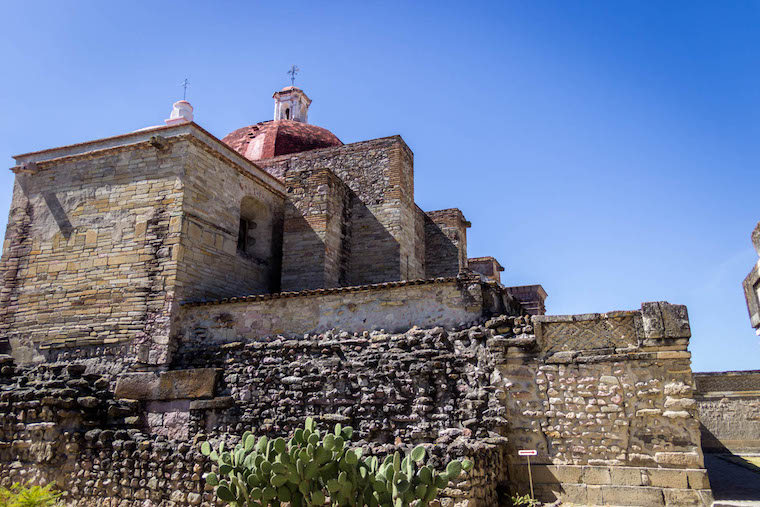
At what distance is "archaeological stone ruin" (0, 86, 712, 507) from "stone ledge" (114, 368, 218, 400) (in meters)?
0.03

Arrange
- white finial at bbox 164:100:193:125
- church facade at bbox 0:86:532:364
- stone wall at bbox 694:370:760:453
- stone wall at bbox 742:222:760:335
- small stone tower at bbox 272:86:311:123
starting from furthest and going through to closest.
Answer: small stone tower at bbox 272:86:311:123 → white finial at bbox 164:100:193:125 → stone wall at bbox 694:370:760:453 → church facade at bbox 0:86:532:364 → stone wall at bbox 742:222:760:335

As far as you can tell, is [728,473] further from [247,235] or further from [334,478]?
[247,235]

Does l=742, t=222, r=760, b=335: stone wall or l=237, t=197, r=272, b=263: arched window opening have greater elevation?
l=237, t=197, r=272, b=263: arched window opening

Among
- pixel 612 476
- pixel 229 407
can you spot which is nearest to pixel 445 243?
pixel 229 407

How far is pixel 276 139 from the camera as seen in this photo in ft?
53.9

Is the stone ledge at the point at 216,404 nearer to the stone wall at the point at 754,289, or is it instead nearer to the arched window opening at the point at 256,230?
the arched window opening at the point at 256,230

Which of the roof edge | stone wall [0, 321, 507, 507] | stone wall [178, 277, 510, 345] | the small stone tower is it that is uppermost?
the small stone tower

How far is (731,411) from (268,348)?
12.3m

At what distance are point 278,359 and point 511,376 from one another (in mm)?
3820

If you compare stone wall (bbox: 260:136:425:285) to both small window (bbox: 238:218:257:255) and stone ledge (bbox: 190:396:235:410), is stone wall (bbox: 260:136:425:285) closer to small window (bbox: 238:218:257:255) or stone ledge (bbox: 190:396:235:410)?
small window (bbox: 238:218:257:255)

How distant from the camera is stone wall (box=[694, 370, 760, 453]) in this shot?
565 inches

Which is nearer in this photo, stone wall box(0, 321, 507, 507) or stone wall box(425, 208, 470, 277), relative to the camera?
stone wall box(0, 321, 507, 507)

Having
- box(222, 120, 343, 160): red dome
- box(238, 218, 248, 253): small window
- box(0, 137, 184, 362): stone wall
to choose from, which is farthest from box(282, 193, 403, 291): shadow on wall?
box(222, 120, 343, 160): red dome

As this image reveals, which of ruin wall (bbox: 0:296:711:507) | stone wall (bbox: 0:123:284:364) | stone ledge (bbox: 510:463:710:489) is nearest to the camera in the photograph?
stone ledge (bbox: 510:463:710:489)
